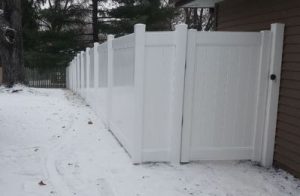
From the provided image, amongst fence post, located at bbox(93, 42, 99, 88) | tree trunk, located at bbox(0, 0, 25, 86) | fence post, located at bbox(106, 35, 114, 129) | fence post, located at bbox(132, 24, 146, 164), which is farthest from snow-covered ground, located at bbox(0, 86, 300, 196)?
tree trunk, located at bbox(0, 0, 25, 86)

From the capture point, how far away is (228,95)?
534 centimetres

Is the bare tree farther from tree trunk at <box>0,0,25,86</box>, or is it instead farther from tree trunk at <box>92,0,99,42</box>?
tree trunk at <box>0,0,25,86</box>

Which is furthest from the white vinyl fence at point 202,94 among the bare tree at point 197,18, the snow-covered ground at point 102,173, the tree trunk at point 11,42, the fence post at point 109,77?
the bare tree at point 197,18

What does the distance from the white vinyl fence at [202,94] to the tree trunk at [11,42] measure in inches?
399

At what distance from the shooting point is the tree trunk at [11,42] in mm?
14359

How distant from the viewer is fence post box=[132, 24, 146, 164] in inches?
201

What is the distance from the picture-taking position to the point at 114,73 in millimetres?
7348

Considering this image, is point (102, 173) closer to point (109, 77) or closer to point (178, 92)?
point (178, 92)

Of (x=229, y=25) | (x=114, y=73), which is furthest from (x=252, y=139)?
(x=114, y=73)

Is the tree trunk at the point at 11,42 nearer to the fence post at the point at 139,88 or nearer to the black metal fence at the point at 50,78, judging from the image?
the fence post at the point at 139,88

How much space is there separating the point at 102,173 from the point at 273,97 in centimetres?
238

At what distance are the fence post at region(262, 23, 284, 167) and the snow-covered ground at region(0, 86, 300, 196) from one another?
273 millimetres

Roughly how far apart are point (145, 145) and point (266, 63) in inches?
75.1

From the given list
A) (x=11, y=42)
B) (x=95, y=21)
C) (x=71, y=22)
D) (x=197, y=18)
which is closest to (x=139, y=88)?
(x=11, y=42)
